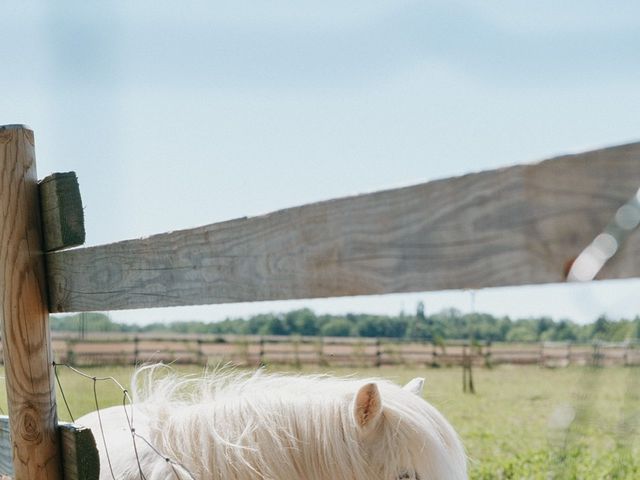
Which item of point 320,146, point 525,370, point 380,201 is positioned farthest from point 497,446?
point 320,146

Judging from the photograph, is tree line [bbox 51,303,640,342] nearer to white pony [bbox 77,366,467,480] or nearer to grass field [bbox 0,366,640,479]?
grass field [bbox 0,366,640,479]

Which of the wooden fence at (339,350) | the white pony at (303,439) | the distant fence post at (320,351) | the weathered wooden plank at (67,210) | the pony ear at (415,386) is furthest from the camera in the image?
the distant fence post at (320,351)

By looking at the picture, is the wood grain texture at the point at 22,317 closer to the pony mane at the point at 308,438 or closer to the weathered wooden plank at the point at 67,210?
the weathered wooden plank at the point at 67,210

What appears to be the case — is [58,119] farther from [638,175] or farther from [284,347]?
[284,347]

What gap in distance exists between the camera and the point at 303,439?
1.88 m

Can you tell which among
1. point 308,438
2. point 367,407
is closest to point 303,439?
point 308,438

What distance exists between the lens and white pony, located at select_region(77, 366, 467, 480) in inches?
71.7

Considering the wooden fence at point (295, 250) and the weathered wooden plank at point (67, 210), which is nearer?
the wooden fence at point (295, 250)

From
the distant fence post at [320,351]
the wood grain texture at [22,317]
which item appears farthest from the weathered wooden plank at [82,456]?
the distant fence post at [320,351]

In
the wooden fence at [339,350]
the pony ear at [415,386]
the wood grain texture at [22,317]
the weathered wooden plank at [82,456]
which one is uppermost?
the wood grain texture at [22,317]

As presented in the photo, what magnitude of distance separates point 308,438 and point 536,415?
10.7 metres

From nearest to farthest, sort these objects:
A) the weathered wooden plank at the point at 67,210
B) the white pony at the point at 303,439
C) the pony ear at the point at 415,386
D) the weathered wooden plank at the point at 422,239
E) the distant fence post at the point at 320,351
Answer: the weathered wooden plank at the point at 422,239 → the white pony at the point at 303,439 → the weathered wooden plank at the point at 67,210 → the pony ear at the point at 415,386 → the distant fence post at the point at 320,351

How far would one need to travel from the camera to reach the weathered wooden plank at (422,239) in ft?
2.97

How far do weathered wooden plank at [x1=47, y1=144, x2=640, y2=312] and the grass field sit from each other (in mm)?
185
